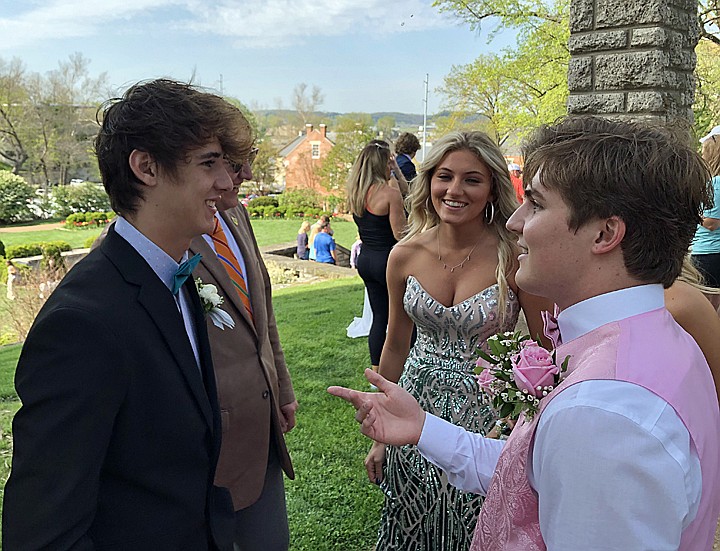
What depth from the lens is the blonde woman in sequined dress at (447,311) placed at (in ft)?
8.37

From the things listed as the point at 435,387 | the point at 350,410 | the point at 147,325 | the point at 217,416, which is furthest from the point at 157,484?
the point at 350,410

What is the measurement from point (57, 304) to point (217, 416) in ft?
1.62

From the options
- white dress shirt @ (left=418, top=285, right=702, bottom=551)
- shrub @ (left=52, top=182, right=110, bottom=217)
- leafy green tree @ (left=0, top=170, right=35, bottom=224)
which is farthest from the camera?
shrub @ (left=52, top=182, right=110, bottom=217)

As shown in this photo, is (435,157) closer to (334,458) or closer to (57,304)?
(57,304)

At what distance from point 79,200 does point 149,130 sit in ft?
129

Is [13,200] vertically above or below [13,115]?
below

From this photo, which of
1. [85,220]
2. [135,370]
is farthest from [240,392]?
[85,220]

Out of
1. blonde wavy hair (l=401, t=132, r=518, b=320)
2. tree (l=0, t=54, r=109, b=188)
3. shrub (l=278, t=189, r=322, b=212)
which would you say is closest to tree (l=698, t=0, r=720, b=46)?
blonde wavy hair (l=401, t=132, r=518, b=320)

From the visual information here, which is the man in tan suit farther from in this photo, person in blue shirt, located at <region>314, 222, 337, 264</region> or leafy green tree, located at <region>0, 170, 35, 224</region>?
leafy green tree, located at <region>0, 170, 35, 224</region>

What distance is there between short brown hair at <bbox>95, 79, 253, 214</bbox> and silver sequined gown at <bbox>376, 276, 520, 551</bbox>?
4.43ft

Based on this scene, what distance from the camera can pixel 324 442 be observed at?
469 cm

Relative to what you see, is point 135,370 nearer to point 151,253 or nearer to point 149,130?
point 151,253

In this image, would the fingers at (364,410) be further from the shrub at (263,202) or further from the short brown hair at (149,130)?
the shrub at (263,202)

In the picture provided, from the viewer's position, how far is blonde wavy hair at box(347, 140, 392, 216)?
5.88 metres
